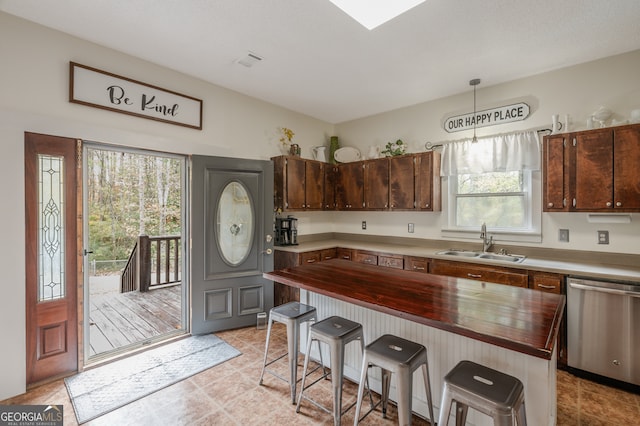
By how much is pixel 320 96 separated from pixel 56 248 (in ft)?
11.0

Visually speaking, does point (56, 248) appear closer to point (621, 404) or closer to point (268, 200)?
point (268, 200)

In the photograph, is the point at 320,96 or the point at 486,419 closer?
the point at 486,419

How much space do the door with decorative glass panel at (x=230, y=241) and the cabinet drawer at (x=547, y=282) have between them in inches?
115

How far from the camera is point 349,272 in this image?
8.13 feet

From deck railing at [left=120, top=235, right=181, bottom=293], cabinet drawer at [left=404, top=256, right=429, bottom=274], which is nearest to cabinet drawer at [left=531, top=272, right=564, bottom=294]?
cabinet drawer at [left=404, top=256, right=429, bottom=274]

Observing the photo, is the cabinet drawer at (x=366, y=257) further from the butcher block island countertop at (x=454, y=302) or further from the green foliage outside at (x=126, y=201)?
the green foliage outside at (x=126, y=201)

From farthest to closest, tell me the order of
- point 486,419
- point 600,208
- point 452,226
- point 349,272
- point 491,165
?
point 452,226, point 491,165, point 600,208, point 349,272, point 486,419

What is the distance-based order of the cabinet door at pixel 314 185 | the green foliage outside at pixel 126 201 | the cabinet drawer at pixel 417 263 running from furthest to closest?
the green foliage outside at pixel 126 201 → the cabinet door at pixel 314 185 → the cabinet drawer at pixel 417 263

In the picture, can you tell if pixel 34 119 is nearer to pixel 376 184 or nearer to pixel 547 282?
pixel 376 184

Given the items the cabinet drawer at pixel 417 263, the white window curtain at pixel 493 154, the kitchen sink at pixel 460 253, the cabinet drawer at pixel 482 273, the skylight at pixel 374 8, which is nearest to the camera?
the skylight at pixel 374 8

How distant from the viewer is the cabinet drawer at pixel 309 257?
395cm

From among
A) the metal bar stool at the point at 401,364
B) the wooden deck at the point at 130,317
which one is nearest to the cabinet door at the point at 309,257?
the wooden deck at the point at 130,317

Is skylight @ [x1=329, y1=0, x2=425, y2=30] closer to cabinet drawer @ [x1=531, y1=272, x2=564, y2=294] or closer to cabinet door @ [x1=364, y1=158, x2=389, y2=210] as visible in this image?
cabinet door @ [x1=364, y1=158, x2=389, y2=210]

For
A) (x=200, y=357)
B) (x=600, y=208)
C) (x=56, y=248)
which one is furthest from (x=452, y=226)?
(x=56, y=248)
